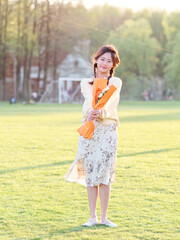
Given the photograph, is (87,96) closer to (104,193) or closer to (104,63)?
(104,63)

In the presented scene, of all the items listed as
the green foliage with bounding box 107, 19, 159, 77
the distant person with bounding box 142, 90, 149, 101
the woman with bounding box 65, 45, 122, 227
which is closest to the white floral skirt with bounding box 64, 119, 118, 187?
the woman with bounding box 65, 45, 122, 227

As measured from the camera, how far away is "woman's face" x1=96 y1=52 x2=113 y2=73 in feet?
17.0

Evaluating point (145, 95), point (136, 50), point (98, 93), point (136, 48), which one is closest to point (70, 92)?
point (145, 95)

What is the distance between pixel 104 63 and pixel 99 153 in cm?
90

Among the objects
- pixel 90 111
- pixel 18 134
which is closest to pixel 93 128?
pixel 90 111

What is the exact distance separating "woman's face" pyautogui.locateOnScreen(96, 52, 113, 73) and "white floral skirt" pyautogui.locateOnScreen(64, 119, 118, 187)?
0.52m

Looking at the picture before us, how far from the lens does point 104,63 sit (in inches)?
204

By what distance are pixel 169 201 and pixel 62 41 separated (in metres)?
52.0

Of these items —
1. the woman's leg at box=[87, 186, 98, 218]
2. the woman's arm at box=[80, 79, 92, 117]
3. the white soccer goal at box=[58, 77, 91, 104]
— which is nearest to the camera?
the woman's arm at box=[80, 79, 92, 117]

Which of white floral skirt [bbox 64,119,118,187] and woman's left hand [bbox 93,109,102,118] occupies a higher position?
woman's left hand [bbox 93,109,102,118]

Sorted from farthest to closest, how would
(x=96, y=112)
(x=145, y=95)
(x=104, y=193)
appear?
(x=145, y=95) → (x=104, y=193) → (x=96, y=112)

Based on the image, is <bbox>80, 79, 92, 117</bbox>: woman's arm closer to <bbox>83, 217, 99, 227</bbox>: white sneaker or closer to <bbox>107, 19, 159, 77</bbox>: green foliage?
<bbox>83, 217, 99, 227</bbox>: white sneaker

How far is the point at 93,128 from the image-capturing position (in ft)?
16.6

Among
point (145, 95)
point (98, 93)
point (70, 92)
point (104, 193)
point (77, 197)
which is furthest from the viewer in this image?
point (145, 95)
